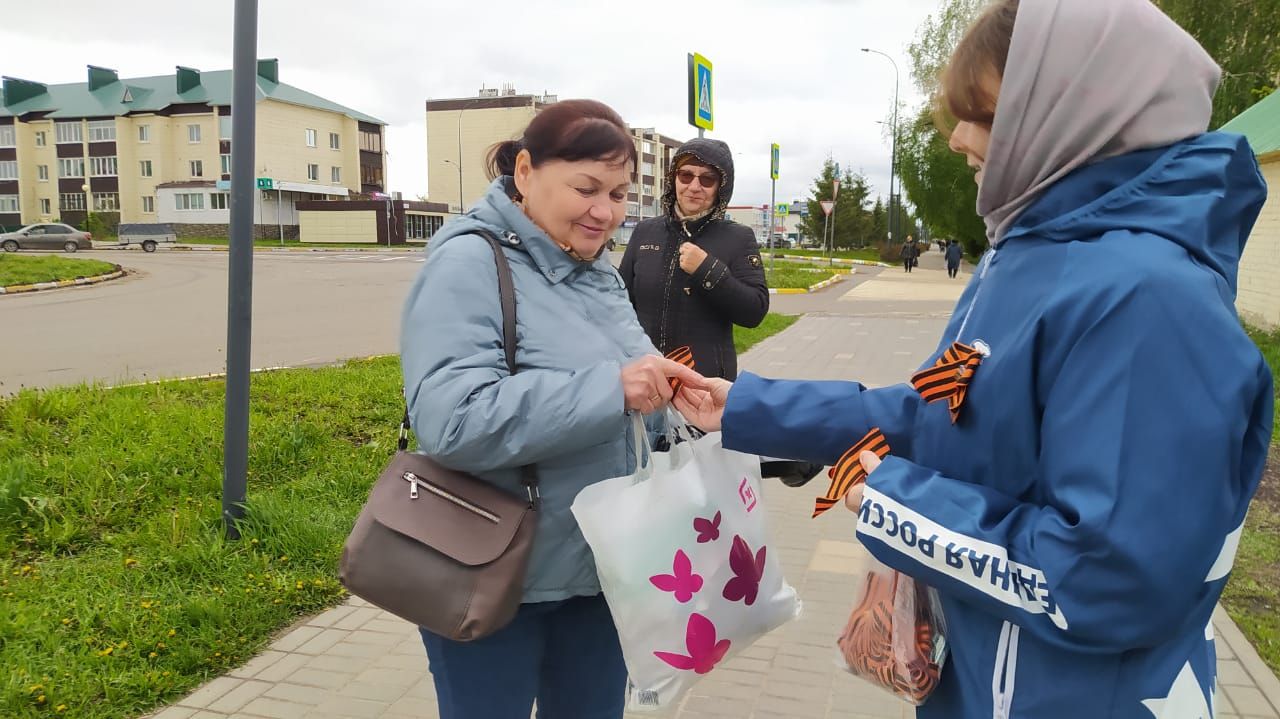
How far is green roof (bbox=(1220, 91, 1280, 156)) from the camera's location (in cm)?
1246

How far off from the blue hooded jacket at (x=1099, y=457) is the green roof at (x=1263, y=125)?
525 inches

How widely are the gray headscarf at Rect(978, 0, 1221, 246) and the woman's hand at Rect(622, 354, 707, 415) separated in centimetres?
79

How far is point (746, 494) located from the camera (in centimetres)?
188

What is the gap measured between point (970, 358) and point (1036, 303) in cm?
11

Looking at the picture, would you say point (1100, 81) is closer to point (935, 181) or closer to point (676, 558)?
point (676, 558)

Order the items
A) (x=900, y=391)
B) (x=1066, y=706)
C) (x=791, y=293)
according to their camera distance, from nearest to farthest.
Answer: (x=1066, y=706) < (x=900, y=391) < (x=791, y=293)

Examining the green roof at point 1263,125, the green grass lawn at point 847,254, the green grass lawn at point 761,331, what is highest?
the green roof at point 1263,125

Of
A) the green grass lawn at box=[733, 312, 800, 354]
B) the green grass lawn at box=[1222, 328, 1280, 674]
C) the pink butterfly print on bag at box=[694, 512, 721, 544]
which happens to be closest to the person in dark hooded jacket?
the green grass lawn at box=[1222, 328, 1280, 674]

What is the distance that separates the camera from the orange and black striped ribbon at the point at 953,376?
124cm

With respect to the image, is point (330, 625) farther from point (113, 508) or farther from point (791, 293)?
point (791, 293)

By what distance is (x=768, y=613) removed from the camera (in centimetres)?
194

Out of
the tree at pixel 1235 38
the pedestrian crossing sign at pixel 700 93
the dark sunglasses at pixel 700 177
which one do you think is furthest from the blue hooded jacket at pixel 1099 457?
the tree at pixel 1235 38

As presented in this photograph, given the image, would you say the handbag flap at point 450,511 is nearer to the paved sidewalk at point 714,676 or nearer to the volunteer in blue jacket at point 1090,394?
the volunteer in blue jacket at point 1090,394

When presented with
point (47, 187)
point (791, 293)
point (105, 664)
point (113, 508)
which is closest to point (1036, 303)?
point (105, 664)
